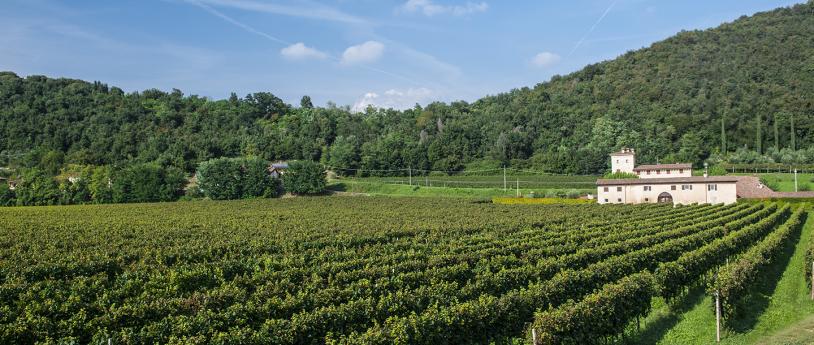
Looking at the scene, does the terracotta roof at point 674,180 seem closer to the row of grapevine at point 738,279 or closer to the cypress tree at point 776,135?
the cypress tree at point 776,135

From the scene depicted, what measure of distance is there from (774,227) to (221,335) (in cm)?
4412

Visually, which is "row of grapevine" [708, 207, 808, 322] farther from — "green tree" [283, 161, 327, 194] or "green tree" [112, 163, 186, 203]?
"green tree" [112, 163, 186, 203]

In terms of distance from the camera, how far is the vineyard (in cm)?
1547

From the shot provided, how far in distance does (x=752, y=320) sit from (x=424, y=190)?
78848mm

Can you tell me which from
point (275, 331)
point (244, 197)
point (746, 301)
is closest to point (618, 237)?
point (746, 301)

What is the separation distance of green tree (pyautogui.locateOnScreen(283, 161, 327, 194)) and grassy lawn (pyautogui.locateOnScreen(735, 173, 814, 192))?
66596 mm

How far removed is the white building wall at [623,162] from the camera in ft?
317

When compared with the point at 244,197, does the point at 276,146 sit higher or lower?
higher

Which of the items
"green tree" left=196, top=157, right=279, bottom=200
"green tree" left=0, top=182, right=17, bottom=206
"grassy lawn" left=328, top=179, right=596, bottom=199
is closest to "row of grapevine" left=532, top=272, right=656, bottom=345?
"grassy lawn" left=328, top=179, right=596, bottom=199

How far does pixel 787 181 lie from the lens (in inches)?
3447

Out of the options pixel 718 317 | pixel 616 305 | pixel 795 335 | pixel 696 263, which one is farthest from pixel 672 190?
pixel 616 305

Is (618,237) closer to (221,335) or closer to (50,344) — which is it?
(221,335)

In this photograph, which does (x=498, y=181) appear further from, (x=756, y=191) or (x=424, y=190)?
(x=756, y=191)

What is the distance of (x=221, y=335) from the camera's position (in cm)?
1396
